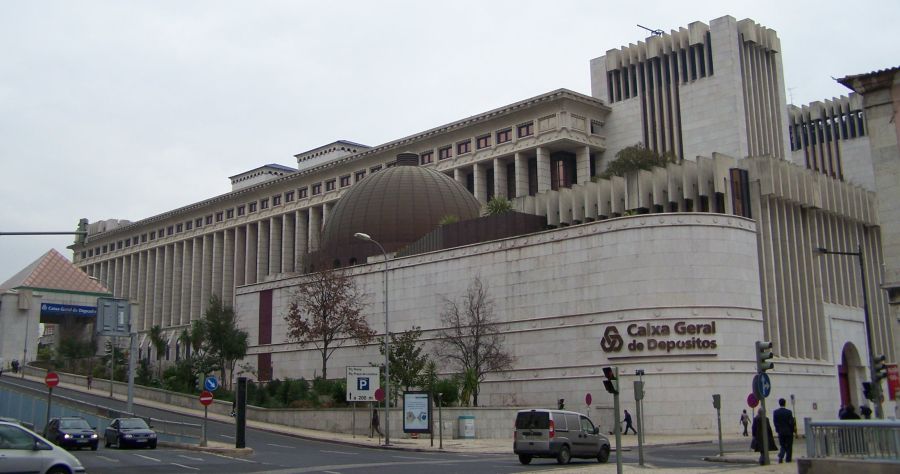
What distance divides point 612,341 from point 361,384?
1706cm

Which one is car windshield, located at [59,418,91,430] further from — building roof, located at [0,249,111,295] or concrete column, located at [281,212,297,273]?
concrete column, located at [281,212,297,273]

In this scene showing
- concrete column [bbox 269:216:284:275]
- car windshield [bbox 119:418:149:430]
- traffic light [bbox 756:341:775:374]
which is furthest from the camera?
concrete column [bbox 269:216:284:275]

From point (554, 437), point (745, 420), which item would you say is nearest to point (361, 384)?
point (554, 437)

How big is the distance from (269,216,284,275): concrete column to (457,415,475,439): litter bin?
270 feet

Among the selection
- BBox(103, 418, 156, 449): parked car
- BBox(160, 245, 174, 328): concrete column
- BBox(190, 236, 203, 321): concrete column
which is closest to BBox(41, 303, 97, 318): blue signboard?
BBox(190, 236, 203, 321): concrete column

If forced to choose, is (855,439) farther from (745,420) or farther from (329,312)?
(329,312)

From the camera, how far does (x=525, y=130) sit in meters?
96.4

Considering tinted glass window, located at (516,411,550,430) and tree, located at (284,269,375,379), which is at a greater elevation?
tree, located at (284,269,375,379)

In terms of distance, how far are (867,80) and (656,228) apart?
78.8 ft

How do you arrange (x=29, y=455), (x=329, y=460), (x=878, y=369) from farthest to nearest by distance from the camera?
(x=878, y=369), (x=329, y=460), (x=29, y=455)

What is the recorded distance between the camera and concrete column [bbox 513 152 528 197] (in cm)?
9481

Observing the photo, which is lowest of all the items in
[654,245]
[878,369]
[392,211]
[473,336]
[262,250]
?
[878,369]

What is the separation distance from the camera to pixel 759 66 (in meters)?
100

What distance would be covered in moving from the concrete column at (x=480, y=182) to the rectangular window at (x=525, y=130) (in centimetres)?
621
